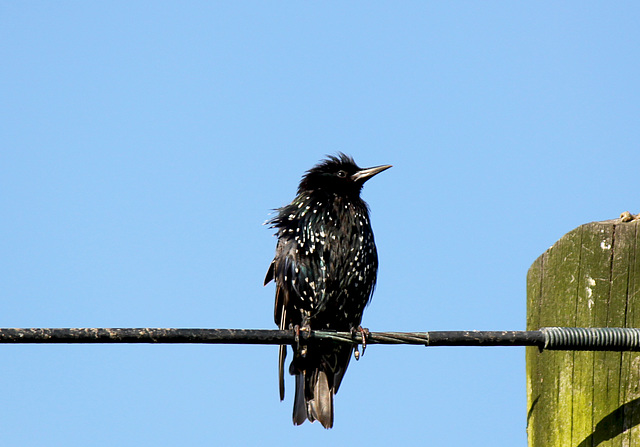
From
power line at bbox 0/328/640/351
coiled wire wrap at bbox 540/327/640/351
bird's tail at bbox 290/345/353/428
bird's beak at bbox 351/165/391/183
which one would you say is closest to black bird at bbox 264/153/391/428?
bird's tail at bbox 290/345/353/428

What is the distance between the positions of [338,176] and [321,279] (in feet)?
2.88

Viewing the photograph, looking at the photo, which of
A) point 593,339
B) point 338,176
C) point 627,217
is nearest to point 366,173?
point 338,176

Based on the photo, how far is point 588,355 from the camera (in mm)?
3025

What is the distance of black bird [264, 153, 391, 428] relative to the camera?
5449 millimetres

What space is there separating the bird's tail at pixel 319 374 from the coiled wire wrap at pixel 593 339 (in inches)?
111

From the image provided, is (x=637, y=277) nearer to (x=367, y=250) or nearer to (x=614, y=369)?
(x=614, y=369)

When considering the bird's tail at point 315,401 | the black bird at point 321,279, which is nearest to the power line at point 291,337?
the black bird at point 321,279

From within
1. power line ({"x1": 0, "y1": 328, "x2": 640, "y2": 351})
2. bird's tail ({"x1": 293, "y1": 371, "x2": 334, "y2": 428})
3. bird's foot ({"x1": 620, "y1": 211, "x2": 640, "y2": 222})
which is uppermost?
bird's foot ({"x1": 620, "y1": 211, "x2": 640, "y2": 222})

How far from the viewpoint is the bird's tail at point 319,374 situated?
5.55m

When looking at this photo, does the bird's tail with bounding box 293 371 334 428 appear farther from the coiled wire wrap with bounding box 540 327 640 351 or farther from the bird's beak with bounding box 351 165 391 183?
the coiled wire wrap with bounding box 540 327 640 351

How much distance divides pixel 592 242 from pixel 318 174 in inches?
120

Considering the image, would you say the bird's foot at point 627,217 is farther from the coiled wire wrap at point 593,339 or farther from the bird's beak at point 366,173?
the bird's beak at point 366,173

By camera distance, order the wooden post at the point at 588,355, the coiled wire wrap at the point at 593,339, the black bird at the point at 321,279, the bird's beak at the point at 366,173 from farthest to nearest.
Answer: the bird's beak at the point at 366,173
the black bird at the point at 321,279
the wooden post at the point at 588,355
the coiled wire wrap at the point at 593,339

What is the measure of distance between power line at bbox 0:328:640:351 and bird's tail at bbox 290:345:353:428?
2545 millimetres
